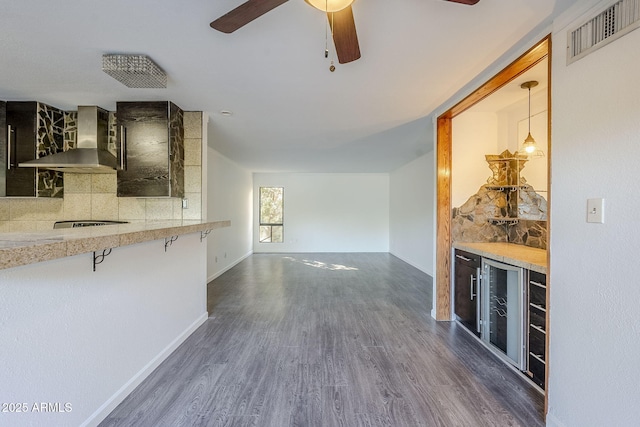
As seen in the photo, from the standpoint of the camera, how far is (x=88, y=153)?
293 centimetres

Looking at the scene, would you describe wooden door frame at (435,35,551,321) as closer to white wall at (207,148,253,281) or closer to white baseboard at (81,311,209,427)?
white baseboard at (81,311,209,427)

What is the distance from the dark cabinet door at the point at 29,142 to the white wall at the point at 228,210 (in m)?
2.12

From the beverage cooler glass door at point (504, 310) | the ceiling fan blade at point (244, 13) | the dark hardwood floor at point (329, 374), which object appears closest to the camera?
the ceiling fan blade at point (244, 13)

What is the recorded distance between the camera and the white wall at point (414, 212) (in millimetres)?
5641

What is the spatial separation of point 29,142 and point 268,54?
2.87 metres

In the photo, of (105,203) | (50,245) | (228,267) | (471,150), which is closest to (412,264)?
(471,150)

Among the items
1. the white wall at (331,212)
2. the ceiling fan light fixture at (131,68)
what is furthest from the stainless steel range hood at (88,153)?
the white wall at (331,212)

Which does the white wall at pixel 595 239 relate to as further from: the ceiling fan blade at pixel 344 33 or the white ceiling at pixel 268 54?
the ceiling fan blade at pixel 344 33

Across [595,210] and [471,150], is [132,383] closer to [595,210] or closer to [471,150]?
[595,210]

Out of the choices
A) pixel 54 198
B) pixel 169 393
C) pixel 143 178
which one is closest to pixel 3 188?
pixel 54 198

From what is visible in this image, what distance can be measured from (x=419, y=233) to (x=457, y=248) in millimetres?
3028

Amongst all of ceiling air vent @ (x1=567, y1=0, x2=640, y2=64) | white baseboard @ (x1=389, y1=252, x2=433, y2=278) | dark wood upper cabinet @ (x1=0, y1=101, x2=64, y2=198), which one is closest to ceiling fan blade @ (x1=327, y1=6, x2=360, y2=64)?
ceiling air vent @ (x1=567, y1=0, x2=640, y2=64)

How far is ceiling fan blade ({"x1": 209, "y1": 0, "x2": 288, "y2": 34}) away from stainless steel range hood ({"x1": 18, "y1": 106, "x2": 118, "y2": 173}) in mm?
2305

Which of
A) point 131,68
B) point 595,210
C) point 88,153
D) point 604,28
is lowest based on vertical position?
point 595,210
